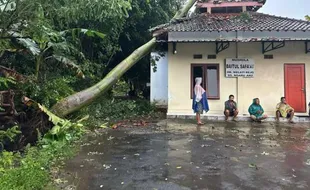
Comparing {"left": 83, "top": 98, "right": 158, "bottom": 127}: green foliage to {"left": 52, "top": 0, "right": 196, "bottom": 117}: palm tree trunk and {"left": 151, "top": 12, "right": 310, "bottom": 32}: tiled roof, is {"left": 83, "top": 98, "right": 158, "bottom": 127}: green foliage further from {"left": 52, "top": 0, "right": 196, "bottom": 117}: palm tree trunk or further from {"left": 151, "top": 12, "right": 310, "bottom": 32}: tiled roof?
{"left": 151, "top": 12, "right": 310, "bottom": 32}: tiled roof

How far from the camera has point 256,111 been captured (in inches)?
444

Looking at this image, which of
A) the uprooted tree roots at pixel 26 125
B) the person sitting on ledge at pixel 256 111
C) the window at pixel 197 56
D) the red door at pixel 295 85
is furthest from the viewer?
the window at pixel 197 56

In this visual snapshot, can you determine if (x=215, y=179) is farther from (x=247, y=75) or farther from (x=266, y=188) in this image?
(x=247, y=75)

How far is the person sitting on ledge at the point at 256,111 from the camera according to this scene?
1116cm

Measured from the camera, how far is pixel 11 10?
552 centimetres

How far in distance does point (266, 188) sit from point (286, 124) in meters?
7.02

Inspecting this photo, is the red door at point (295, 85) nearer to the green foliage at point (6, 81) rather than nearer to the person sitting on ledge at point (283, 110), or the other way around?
the person sitting on ledge at point (283, 110)

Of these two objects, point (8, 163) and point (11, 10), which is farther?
point (11, 10)

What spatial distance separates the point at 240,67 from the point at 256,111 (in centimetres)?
200

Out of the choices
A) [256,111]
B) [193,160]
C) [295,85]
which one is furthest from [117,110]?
[193,160]

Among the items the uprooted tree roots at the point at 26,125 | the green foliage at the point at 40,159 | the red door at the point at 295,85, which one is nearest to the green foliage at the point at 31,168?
the green foliage at the point at 40,159

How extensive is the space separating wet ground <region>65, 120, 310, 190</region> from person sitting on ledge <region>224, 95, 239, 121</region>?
Result: 2.53m

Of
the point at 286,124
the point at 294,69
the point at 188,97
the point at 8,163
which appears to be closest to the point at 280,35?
the point at 294,69

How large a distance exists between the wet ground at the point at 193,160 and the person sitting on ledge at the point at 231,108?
8.31 ft
